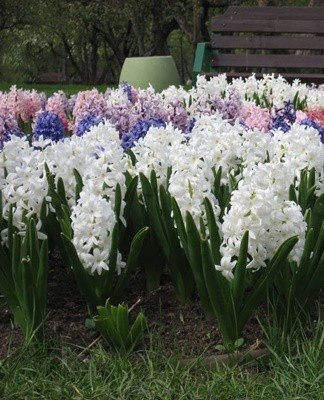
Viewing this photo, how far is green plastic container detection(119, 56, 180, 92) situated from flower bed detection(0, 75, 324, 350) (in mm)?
5615

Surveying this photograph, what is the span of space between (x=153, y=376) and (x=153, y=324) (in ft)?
1.32

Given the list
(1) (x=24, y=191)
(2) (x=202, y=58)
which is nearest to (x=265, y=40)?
(2) (x=202, y=58)

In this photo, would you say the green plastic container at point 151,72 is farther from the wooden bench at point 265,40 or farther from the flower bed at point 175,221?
the flower bed at point 175,221

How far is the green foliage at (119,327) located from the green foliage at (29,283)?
19 cm

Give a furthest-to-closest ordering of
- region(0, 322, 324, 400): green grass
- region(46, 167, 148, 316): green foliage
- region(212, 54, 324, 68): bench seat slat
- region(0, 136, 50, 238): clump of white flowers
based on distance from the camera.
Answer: region(212, 54, 324, 68): bench seat slat → region(0, 136, 50, 238): clump of white flowers → region(46, 167, 148, 316): green foliage → region(0, 322, 324, 400): green grass

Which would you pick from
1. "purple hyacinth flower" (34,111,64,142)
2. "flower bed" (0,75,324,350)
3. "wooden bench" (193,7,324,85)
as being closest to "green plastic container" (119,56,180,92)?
"wooden bench" (193,7,324,85)

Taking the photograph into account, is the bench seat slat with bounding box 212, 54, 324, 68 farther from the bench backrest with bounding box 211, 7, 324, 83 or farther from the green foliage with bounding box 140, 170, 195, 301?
the green foliage with bounding box 140, 170, 195, 301

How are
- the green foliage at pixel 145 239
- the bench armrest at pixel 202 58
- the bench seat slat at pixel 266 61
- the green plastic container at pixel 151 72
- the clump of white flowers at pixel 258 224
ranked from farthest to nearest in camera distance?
the bench seat slat at pixel 266 61, the bench armrest at pixel 202 58, the green plastic container at pixel 151 72, the green foliage at pixel 145 239, the clump of white flowers at pixel 258 224

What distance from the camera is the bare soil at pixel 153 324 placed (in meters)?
2.93

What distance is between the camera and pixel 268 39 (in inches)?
452

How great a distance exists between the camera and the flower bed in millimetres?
2783

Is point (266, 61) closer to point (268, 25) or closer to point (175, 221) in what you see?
point (268, 25)

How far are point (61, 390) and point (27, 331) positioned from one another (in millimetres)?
324

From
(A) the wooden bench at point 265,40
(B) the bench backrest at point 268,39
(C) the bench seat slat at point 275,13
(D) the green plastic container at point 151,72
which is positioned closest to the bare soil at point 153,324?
(D) the green plastic container at point 151,72
